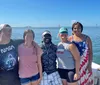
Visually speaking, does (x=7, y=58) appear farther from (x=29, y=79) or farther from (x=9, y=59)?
(x=29, y=79)

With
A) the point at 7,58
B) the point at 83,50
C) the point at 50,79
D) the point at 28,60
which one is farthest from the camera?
the point at 83,50

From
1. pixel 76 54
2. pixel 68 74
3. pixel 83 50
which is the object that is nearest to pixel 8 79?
pixel 68 74

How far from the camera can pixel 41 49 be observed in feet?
8.71

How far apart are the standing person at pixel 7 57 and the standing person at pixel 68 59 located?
0.66m

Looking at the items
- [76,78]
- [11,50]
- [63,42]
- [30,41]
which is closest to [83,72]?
[76,78]

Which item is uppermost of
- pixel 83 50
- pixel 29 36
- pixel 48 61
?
pixel 29 36

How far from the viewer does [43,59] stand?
8.87ft

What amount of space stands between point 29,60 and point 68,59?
1.90 feet

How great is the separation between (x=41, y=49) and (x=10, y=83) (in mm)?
628

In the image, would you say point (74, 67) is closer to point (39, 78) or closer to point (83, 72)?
point (83, 72)

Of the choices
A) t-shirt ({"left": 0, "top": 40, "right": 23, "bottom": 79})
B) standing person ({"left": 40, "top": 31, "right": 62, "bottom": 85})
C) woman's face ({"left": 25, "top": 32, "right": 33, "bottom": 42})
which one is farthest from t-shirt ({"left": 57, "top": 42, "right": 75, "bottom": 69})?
t-shirt ({"left": 0, "top": 40, "right": 23, "bottom": 79})

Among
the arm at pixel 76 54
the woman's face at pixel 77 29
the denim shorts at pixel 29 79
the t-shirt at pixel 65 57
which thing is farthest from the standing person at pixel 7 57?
the woman's face at pixel 77 29

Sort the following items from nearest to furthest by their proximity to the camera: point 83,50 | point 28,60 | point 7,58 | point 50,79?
1. point 7,58
2. point 28,60
3. point 50,79
4. point 83,50

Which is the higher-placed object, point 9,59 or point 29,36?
point 29,36
